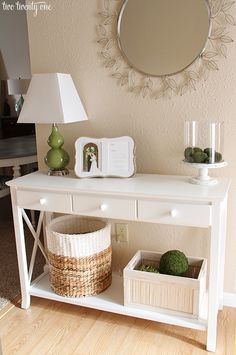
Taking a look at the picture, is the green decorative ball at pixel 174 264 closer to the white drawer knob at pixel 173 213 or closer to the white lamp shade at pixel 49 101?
the white drawer knob at pixel 173 213

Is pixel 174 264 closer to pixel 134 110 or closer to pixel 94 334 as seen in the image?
pixel 94 334

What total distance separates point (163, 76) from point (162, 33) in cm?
21

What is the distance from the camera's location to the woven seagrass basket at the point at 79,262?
5.86ft

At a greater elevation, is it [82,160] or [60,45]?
[60,45]

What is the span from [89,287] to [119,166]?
2.18 feet

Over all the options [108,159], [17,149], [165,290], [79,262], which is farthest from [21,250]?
[17,149]

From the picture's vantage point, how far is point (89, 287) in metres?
1.85

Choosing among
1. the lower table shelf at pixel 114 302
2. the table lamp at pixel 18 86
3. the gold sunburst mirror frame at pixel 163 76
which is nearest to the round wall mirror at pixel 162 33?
the gold sunburst mirror frame at pixel 163 76

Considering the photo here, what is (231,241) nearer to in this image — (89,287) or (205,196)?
(205,196)

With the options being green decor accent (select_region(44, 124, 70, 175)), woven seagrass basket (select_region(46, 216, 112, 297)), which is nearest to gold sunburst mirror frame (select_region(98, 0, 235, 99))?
green decor accent (select_region(44, 124, 70, 175))

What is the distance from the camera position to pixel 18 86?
452 cm

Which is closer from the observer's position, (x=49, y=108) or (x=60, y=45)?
(x=49, y=108)

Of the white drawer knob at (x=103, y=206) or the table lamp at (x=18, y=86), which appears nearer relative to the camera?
the white drawer knob at (x=103, y=206)

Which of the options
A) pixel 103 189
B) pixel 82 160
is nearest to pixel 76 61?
pixel 82 160
